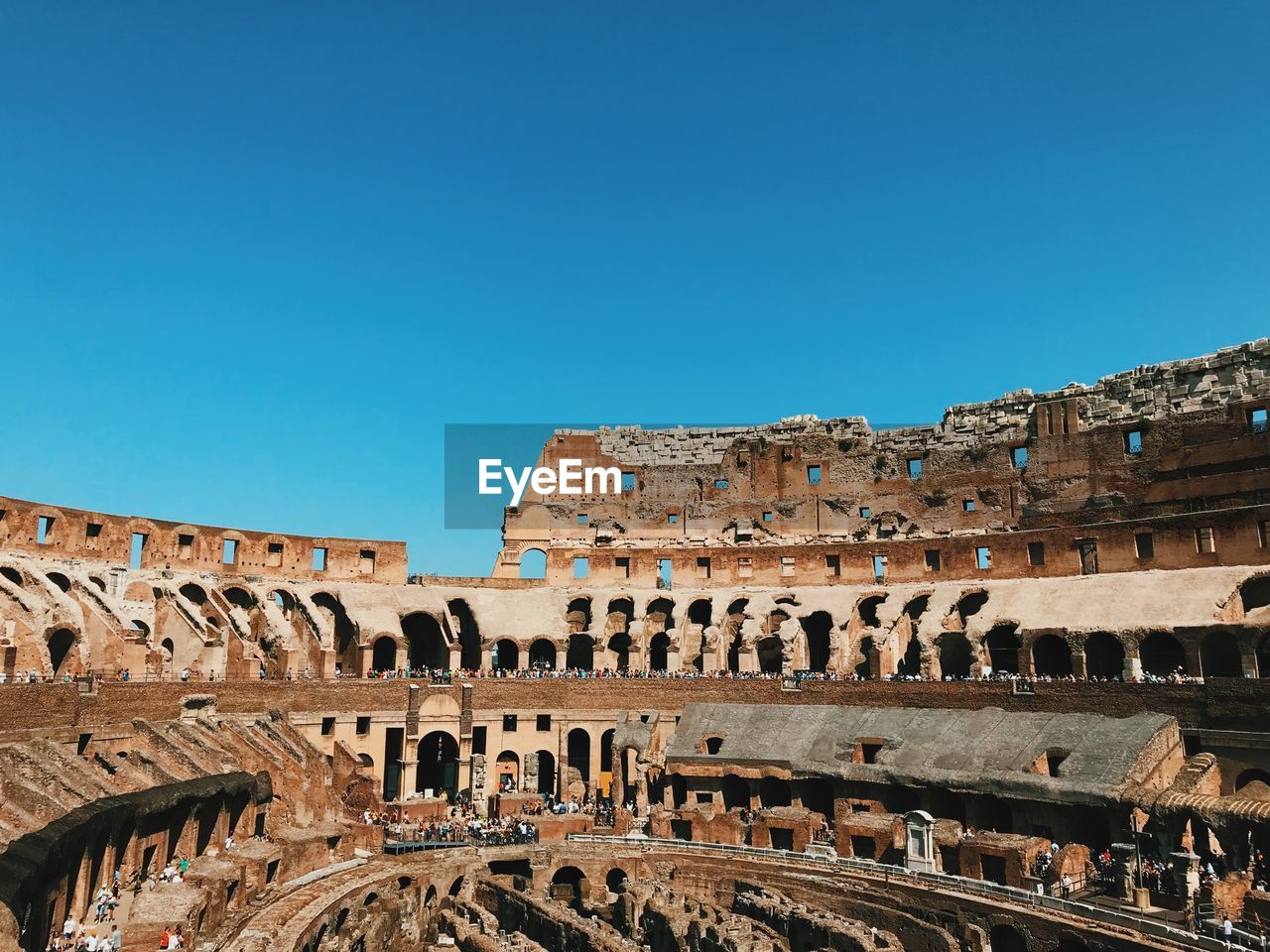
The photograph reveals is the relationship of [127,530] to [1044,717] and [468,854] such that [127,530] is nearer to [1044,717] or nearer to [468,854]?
[468,854]

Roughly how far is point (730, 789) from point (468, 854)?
1137 centimetres

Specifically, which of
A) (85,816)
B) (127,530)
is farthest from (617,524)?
(85,816)

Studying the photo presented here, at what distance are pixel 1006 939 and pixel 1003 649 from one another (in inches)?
761

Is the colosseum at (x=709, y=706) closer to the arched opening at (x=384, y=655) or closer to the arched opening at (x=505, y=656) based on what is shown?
the arched opening at (x=384, y=655)

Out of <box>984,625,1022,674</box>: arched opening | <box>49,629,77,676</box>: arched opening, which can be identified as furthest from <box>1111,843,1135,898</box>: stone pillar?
<box>49,629,77,676</box>: arched opening

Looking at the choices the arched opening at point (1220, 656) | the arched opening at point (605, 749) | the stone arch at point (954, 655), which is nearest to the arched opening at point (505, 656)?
the arched opening at point (605, 749)

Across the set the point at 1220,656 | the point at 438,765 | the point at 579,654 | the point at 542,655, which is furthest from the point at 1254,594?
the point at 438,765

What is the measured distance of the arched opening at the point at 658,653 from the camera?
54031 millimetres

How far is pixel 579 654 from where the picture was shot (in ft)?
181

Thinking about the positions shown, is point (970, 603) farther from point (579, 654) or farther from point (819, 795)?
point (579, 654)

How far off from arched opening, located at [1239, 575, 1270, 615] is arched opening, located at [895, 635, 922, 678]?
13.1 meters

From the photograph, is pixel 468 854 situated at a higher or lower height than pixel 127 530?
lower

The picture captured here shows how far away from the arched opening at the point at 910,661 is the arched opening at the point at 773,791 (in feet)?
28.9

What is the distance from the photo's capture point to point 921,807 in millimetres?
36062
